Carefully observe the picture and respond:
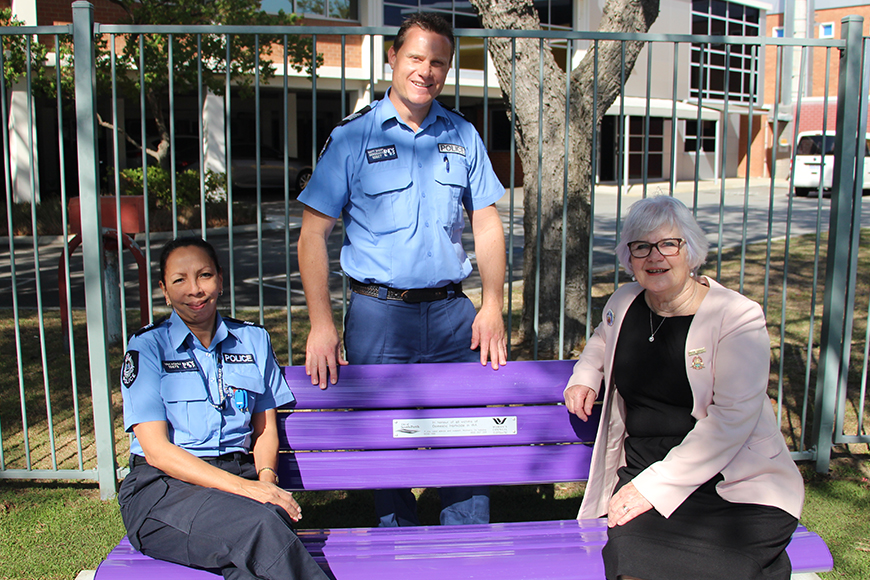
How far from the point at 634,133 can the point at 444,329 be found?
31.8m

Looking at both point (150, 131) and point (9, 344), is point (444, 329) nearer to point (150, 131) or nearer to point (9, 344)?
point (9, 344)

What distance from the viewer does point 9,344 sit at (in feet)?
21.0

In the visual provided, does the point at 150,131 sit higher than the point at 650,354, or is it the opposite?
the point at 150,131

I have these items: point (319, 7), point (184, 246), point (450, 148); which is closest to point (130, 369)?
point (184, 246)

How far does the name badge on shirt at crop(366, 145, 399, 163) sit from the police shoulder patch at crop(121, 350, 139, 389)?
1026 mm

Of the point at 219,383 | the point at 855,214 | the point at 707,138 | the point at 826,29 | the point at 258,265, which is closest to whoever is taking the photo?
the point at 219,383

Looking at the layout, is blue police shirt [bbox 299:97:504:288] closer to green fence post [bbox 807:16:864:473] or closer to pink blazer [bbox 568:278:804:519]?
pink blazer [bbox 568:278:804:519]

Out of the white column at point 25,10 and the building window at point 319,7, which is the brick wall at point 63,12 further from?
the building window at point 319,7

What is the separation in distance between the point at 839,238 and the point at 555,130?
8.00ft

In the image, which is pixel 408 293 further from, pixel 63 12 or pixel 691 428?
pixel 63 12

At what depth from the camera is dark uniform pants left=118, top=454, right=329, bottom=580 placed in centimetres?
230

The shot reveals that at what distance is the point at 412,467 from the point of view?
3.00 metres

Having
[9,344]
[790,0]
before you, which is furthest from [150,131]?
[790,0]

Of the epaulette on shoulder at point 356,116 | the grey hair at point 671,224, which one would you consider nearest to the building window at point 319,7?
the epaulette on shoulder at point 356,116
